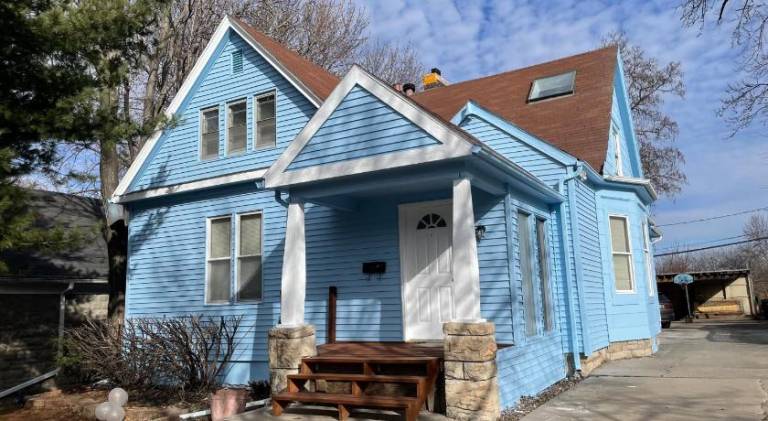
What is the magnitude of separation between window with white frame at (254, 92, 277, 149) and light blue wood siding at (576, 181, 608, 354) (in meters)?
5.37

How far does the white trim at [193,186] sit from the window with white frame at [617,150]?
7.24 metres

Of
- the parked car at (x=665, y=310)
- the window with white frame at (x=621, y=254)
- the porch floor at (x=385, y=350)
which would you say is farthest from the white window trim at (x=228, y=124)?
the parked car at (x=665, y=310)

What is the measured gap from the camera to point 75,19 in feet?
23.9

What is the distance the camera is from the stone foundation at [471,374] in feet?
18.3

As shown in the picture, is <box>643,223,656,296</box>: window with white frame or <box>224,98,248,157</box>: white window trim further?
<box>643,223,656,296</box>: window with white frame

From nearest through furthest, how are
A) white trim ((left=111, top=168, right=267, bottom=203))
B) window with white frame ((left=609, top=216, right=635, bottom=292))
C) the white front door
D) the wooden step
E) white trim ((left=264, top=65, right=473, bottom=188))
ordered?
the wooden step → white trim ((left=264, top=65, right=473, bottom=188)) → the white front door → white trim ((left=111, top=168, right=267, bottom=203)) → window with white frame ((left=609, top=216, right=635, bottom=292))

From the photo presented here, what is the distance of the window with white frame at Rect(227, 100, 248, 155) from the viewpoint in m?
10.6

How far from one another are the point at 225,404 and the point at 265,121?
17.5 feet

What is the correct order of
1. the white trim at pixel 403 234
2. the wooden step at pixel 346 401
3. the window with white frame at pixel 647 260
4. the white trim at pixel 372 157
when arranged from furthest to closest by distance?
the window with white frame at pixel 647 260, the white trim at pixel 403 234, the white trim at pixel 372 157, the wooden step at pixel 346 401

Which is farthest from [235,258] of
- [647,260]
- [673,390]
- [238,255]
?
[647,260]

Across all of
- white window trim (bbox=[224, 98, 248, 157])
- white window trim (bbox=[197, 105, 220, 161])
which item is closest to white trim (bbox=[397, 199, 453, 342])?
white window trim (bbox=[224, 98, 248, 157])

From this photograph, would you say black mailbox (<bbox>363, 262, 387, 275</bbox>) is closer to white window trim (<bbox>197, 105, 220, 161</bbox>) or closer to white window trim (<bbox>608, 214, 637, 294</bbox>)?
white window trim (<bbox>197, 105, 220, 161</bbox>)

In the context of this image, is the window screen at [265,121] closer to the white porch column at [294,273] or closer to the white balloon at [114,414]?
the white porch column at [294,273]

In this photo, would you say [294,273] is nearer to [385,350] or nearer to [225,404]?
[385,350]
